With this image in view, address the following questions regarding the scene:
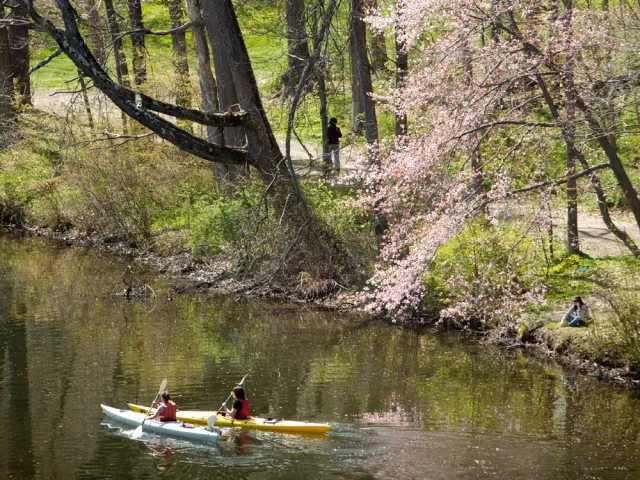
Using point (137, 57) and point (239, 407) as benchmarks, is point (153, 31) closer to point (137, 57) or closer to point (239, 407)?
point (137, 57)

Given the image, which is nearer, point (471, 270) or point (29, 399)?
point (29, 399)

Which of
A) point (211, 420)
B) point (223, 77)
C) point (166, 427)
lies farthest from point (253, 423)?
point (223, 77)

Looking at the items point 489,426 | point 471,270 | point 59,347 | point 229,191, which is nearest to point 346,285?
point 471,270

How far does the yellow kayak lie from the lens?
36.7 feet

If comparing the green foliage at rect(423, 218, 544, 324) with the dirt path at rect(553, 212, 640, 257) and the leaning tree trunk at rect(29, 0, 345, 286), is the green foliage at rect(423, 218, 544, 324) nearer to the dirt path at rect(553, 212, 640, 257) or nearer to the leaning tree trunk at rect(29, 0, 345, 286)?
the dirt path at rect(553, 212, 640, 257)

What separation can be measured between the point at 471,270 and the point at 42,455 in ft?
29.0

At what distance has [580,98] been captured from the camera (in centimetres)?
1277

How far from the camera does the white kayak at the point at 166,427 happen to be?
1138 centimetres

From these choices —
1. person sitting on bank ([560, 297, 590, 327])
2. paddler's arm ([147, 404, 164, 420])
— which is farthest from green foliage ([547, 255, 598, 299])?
paddler's arm ([147, 404, 164, 420])

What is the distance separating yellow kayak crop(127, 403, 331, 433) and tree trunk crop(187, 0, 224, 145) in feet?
39.3

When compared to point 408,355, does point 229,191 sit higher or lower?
higher

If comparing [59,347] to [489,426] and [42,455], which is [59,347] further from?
[489,426]

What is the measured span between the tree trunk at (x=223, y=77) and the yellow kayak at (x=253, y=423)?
27.1 ft

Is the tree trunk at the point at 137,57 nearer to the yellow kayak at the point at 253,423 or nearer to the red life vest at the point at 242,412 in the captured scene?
the yellow kayak at the point at 253,423
